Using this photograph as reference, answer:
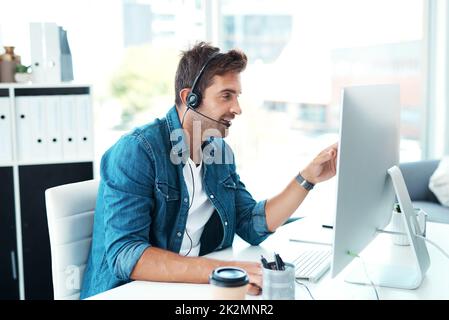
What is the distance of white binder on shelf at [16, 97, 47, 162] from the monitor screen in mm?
1912

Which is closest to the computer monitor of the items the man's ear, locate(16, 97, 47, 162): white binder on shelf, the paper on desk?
the paper on desk

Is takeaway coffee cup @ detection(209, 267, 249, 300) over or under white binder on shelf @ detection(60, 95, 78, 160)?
under

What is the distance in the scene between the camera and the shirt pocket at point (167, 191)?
166 cm

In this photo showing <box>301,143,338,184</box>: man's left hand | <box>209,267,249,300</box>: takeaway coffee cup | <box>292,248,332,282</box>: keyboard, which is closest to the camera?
<box>209,267,249,300</box>: takeaway coffee cup

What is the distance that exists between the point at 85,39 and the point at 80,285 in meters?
2.05

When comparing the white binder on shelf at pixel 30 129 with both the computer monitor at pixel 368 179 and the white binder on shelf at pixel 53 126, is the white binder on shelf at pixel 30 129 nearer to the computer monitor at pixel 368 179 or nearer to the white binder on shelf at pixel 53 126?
the white binder on shelf at pixel 53 126

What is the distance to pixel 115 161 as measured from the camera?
1.64m

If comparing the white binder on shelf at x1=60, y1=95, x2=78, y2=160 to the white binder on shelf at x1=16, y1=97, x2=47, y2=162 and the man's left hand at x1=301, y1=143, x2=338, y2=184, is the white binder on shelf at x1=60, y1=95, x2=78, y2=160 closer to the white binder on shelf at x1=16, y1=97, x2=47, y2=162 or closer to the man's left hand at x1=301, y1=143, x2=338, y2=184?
the white binder on shelf at x1=16, y1=97, x2=47, y2=162

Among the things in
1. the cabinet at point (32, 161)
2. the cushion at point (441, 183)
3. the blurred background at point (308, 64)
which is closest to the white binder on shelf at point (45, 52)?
the cabinet at point (32, 161)

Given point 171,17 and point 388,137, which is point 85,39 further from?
point 388,137

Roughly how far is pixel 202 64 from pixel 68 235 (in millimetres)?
654

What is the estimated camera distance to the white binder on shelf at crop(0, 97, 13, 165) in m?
2.83

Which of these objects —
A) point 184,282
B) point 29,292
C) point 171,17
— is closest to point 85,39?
point 171,17

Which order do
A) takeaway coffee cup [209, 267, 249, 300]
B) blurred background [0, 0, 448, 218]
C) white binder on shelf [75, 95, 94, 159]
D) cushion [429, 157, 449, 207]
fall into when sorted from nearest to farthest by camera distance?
takeaway coffee cup [209, 267, 249, 300] < white binder on shelf [75, 95, 94, 159] < cushion [429, 157, 449, 207] < blurred background [0, 0, 448, 218]
